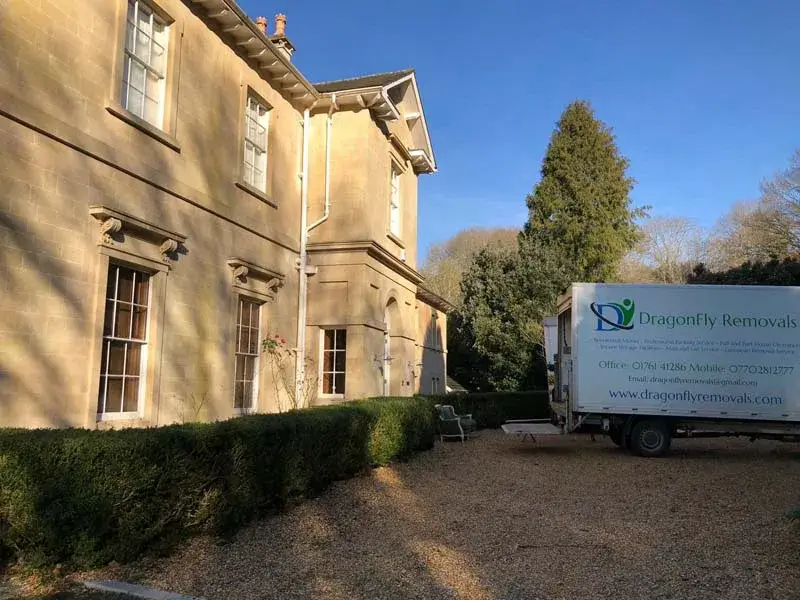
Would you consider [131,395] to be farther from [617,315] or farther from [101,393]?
[617,315]

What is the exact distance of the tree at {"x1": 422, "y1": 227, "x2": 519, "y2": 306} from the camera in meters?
38.5

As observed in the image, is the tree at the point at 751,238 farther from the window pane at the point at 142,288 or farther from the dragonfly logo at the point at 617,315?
the window pane at the point at 142,288

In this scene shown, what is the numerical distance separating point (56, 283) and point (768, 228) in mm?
30581

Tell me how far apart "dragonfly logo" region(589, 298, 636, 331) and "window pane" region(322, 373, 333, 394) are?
585 centimetres

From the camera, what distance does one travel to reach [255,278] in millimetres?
11648

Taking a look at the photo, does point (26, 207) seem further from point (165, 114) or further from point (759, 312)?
point (759, 312)

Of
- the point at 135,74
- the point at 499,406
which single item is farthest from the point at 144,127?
the point at 499,406

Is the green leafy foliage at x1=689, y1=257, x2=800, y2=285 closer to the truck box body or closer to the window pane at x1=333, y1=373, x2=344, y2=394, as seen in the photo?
the truck box body

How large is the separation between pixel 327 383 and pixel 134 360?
18.8ft

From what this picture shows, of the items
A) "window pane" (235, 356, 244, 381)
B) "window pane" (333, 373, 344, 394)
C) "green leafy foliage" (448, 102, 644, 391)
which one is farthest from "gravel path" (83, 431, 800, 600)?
"green leafy foliage" (448, 102, 644, 391)

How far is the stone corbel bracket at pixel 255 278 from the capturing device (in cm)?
1089

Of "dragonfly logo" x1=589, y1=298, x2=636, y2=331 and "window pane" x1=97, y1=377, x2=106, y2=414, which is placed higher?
"dragonfly logo" x1=589, y1=298, x2=636, y2=331

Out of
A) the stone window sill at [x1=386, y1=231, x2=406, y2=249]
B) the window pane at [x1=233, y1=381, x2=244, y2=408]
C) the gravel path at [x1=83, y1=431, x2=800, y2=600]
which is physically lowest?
the gravel path at [x1=83, y1=431, x2=800, y2=600]

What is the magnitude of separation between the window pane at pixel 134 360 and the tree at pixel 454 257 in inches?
1154
